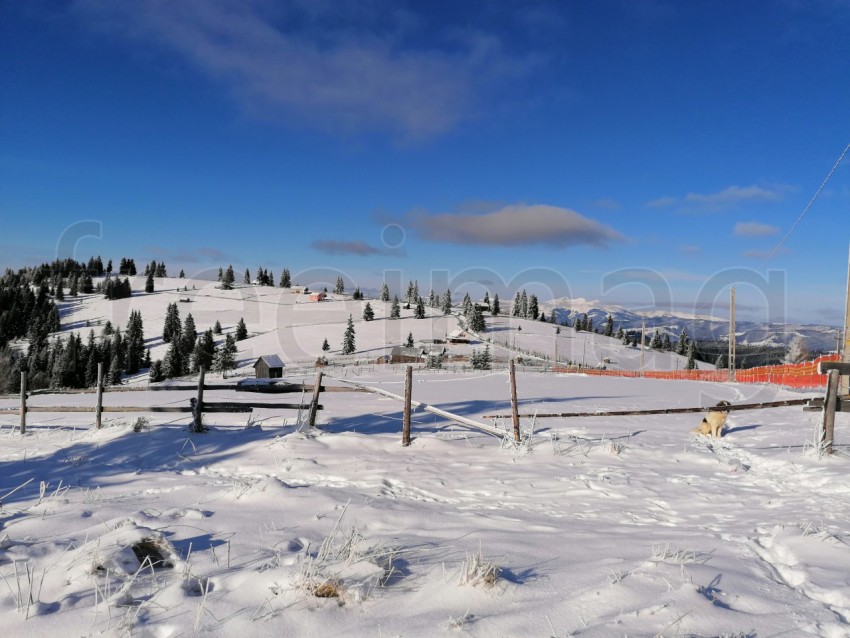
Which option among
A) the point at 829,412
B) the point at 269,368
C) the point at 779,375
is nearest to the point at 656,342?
the point at 779,375

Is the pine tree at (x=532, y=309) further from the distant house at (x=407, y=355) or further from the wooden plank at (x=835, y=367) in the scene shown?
the wooden plank at (x=835, y=367)

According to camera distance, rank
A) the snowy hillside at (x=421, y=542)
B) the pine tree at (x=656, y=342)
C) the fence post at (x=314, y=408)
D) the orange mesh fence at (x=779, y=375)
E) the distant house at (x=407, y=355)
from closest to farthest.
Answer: the snowy hillside at (x=421, y=542), the fence post at (x=314, y=408), the orange mesh fence at (x=779, y=375), the distant house at (x=407, y=355), the pine tree at (x=656, y=342)

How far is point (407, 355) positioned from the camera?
237 feet

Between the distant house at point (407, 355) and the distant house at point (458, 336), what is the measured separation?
13.8 meters

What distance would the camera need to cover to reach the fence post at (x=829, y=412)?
28.0ft

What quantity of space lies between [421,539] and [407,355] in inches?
2676

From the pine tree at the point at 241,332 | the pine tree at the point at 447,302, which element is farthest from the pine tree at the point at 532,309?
the pine tree at the point at 241,332

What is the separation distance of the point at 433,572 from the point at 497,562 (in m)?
0.54

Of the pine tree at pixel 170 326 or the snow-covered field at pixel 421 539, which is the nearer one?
the snow-covered field at pixel 421 539

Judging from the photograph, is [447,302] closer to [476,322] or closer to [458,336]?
[476,322]

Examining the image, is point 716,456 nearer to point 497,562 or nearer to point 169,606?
point 497,562

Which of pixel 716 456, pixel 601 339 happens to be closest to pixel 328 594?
pixel 716 456

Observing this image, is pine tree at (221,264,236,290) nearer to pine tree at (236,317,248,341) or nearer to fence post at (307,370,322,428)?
pine tree at (236,317,248,341)

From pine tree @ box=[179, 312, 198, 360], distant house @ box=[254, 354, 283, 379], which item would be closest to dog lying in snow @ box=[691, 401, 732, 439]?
distant house @ box=[254, 354, 283, 379]
